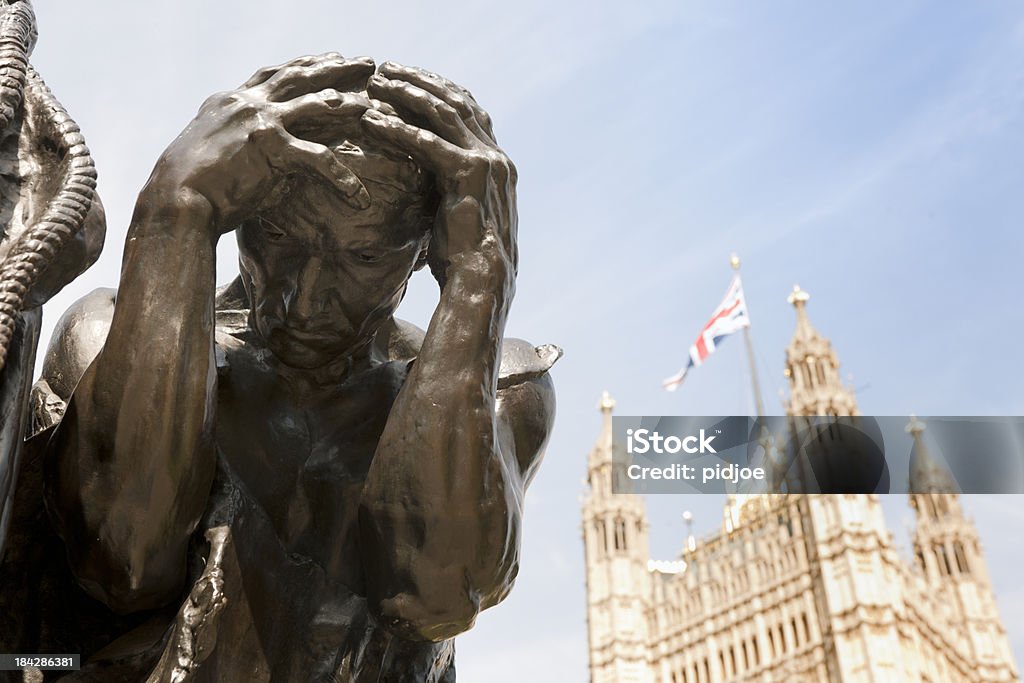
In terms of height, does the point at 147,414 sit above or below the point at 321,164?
below

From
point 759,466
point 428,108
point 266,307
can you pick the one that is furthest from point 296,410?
point 759,466

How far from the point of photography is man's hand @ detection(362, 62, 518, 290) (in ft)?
3.42

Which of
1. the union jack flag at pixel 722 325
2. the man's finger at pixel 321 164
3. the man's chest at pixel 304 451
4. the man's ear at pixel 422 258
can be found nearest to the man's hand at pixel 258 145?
the man's finger at pixel 321 164

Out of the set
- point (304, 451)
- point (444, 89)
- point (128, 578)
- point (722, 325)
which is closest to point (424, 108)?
point (444, 89)

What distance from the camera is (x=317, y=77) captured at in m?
1.07

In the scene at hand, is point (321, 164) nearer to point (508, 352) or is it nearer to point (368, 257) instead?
point (368, 257)

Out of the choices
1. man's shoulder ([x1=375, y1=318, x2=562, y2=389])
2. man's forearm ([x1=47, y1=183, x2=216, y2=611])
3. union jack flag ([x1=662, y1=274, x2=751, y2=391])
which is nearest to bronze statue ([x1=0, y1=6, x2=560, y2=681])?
man's forearm ([x1=47, y1=183, x2=216, y2=611])

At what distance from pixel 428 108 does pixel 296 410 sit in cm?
38

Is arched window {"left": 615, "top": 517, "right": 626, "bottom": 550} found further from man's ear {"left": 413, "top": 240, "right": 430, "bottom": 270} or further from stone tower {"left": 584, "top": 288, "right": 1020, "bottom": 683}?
man's ear {"left": 413, "top": 240, "right": 430, "bottom": 270}

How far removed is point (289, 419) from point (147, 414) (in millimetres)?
262

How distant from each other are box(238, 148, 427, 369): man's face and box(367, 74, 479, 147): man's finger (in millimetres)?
73

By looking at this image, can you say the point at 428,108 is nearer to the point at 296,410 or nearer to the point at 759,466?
the point at 296,410

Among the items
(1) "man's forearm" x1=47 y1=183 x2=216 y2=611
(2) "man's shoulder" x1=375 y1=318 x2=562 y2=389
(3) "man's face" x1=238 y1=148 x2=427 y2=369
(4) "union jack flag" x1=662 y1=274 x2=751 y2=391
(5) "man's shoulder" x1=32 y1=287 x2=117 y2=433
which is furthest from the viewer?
(4) "union jack flag" x1=662 y1=274 x2=751 y2=391

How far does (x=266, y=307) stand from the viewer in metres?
1.17
